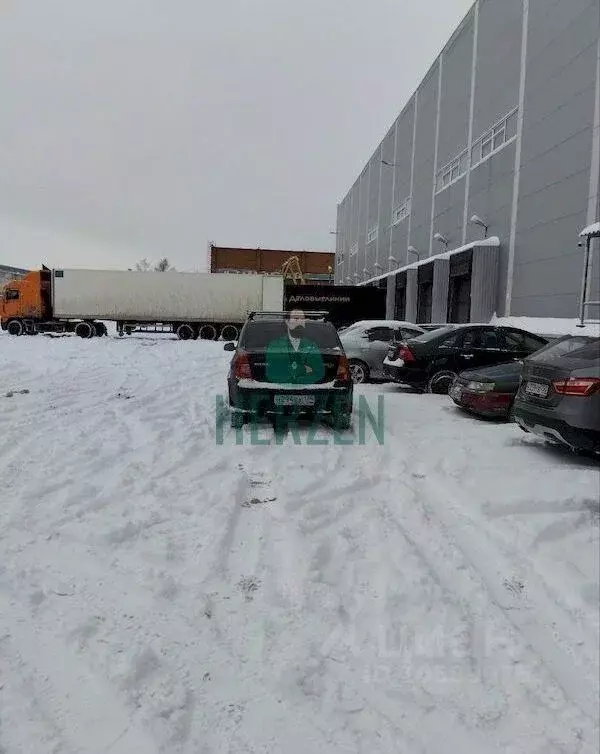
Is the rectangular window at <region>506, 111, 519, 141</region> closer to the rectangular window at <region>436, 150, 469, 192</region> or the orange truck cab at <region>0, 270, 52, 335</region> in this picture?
the rectangular window at <region>436, 150, 469, 192</region>

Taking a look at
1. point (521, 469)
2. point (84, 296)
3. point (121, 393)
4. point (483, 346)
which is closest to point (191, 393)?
point (121, 393)

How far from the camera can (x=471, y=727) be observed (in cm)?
217

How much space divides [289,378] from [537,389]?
3.13 m

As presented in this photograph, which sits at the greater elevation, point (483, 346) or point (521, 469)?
point (483, 346)

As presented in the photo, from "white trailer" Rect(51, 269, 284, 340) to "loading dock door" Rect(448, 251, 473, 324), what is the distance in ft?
32.8

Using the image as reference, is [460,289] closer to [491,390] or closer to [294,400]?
[491,390]

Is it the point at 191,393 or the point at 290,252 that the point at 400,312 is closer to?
the point at 191,393

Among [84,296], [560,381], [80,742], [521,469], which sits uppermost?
[84,296]

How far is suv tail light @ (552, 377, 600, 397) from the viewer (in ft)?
15.7

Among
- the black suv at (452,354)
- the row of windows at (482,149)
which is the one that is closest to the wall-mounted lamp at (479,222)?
the row of windows at (482,149)

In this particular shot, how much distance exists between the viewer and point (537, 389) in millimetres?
5492

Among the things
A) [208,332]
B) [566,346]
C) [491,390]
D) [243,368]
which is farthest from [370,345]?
[208,332]

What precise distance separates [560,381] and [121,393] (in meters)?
8.24

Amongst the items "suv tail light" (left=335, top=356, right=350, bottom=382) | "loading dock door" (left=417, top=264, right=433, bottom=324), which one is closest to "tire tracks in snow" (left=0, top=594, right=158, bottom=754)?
"suv tail light" (left=335, top=356, right=350, bottom=382)
